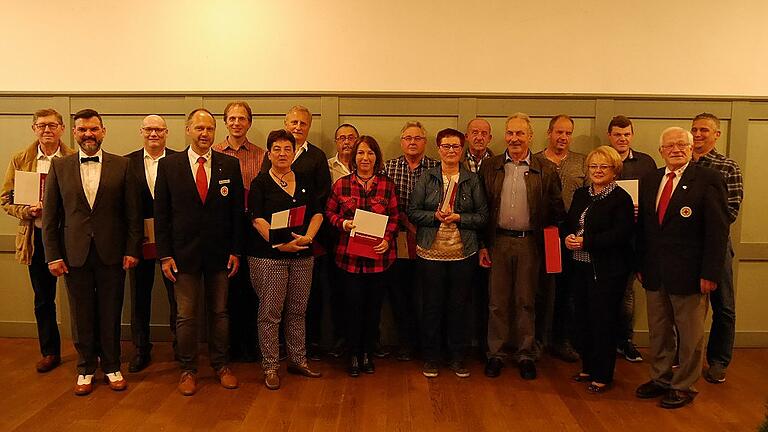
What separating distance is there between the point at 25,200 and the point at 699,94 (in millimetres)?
4696

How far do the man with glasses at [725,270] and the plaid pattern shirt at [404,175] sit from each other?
1696 millimetres

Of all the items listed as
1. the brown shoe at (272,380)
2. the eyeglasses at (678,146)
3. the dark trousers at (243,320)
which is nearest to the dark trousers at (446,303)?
the brown shoe at (272,380)

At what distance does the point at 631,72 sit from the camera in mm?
4164

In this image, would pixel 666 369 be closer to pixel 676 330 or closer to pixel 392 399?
pixel 676 330

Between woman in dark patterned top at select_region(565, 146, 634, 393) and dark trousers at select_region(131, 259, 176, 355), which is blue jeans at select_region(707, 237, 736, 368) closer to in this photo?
woman in dark patterned top at select_region(565, 146, 634, 393)

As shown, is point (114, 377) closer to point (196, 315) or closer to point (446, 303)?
point (196, 315)

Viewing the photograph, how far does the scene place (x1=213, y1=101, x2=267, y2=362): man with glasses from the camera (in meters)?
3.75

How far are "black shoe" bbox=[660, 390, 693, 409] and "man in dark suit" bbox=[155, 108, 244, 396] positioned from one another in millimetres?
2493

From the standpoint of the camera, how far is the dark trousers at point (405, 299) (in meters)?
3.87

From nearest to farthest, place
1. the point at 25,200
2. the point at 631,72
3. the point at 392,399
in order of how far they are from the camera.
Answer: the point at 392,399 < the point at 25,200 < the point at 631,72

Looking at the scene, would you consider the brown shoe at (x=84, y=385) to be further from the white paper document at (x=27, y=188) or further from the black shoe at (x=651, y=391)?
the black shoe at (x=651, y=391)

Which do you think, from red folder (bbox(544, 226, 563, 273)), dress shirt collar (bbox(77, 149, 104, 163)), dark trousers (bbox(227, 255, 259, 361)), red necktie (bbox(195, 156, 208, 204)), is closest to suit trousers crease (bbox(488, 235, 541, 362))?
red folder (bbox(544, 226, 563, 273))

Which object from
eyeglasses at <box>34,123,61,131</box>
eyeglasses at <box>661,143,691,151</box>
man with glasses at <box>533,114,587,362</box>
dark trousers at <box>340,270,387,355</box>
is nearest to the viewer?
eyeglasses at <box>661,143,691,151</box>

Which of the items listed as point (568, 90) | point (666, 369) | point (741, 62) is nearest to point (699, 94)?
point (741, 62)
